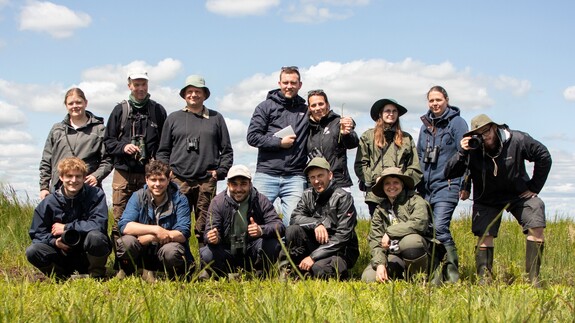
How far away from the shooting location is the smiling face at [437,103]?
7.25 metres

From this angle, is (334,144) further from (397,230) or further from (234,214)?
(234,214)

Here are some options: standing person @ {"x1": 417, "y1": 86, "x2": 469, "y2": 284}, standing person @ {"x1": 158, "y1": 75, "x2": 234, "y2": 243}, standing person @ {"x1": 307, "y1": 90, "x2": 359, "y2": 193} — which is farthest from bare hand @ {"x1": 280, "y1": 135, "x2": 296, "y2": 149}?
standing person @ {"x1": 417, "y1": 86, "x2": 469, "y2": 284}

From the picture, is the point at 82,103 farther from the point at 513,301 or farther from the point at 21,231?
the point at 513,301

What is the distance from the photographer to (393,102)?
7270 millimetres

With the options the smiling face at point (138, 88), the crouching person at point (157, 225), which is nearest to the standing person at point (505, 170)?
the crouching person at point (157, 225)

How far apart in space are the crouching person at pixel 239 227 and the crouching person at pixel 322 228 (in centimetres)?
23

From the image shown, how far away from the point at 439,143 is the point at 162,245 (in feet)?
10.6

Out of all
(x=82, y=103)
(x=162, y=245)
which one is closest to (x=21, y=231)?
(x=82, y=103)

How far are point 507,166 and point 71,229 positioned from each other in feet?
15.1

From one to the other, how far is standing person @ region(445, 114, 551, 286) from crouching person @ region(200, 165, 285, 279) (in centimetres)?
202

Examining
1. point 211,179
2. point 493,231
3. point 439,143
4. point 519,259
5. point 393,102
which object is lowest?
point 519,259

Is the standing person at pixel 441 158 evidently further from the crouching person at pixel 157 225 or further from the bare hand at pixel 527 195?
the crouching person at pixel 157 225

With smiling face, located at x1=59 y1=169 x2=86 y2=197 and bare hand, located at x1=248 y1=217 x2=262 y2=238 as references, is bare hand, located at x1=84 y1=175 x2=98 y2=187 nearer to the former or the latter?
smiling face, located at x1=59 y1=169 x2=86 y2=197

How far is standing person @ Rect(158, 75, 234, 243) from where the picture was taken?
7.37 metres
